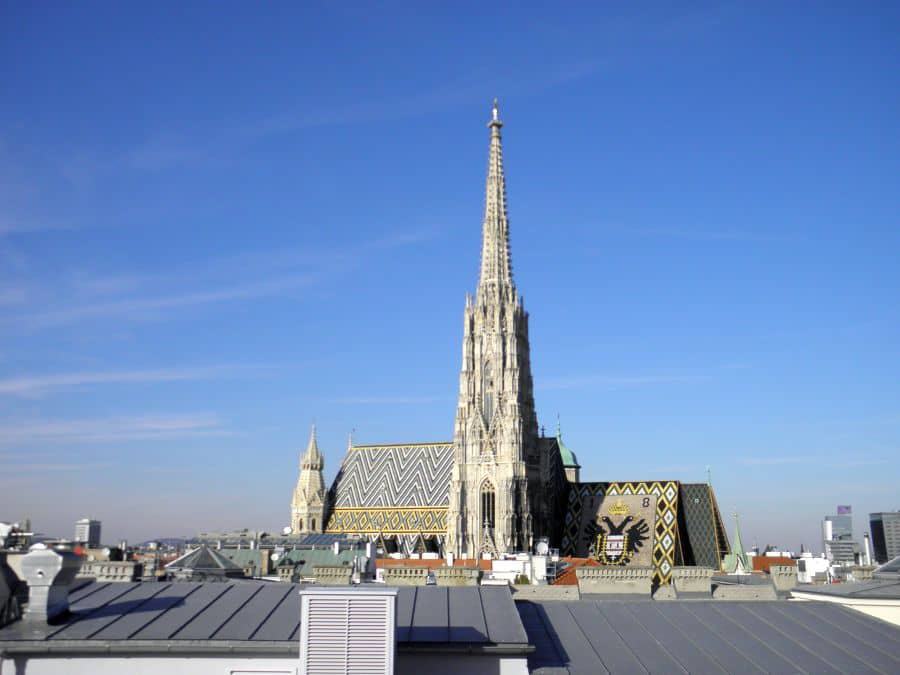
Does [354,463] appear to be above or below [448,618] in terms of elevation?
above

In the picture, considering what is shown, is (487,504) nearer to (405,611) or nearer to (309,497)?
(309,497)

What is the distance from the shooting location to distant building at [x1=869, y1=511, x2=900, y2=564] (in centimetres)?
16538

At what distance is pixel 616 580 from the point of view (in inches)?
1276

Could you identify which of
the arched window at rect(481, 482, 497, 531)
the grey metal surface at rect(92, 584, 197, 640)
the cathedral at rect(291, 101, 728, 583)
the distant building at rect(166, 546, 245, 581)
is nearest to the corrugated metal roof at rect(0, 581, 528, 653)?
the grey metal surface at rect(92, 584, 197, 640)

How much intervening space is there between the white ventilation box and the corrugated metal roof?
4.23 feet

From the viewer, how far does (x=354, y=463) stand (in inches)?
4589

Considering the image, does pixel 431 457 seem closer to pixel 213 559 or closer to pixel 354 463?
pixel 354 463

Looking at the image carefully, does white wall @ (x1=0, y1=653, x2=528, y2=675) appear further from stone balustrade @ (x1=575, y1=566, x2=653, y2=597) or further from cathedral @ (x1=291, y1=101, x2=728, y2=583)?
cathedral @ (x1=291, y1=101, x2=728, y2=583)


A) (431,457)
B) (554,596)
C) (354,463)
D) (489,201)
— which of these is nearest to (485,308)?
(489,201)

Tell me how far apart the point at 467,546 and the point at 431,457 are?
746 inches

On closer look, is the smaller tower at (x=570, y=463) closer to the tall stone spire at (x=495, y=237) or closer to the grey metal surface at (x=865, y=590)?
the tall stone spire at (x=495, y=237)

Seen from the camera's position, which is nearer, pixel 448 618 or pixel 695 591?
pixel 448 618

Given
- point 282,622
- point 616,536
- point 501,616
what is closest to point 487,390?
point 616,536

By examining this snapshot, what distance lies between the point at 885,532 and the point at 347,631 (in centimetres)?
17131
